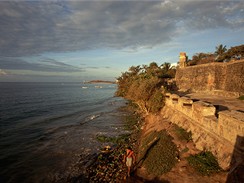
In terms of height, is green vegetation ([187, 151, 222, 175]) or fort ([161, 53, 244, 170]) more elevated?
fort ([161, 53, 244, 170])

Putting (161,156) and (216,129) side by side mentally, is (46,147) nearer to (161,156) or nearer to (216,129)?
(161,156)

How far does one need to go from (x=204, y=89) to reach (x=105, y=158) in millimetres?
19867

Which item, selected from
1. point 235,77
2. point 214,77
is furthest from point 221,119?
point 214,77

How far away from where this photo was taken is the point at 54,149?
44.5 feet

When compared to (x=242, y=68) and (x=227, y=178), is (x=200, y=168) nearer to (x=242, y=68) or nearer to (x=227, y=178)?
(x=227, y=178)

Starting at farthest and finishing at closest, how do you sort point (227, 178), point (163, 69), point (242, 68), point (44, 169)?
point (163, 69)
point (242, 68)
point (44, 169)
point (227, 178)

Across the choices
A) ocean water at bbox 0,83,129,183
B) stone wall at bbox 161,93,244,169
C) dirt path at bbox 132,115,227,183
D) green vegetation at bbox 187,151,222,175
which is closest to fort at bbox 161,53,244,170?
Result: stone wall at bbox 161,93,244,169

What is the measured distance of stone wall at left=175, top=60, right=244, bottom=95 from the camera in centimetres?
1850

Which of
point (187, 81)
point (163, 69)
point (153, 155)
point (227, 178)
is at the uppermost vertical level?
point (163, 69)

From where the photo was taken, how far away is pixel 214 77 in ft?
76.6

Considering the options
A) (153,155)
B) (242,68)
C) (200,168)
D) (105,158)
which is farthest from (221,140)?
(242,68)

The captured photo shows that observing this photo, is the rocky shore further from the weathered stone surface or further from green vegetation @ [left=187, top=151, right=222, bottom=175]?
the weathered stone surface

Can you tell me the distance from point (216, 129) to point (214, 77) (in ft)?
60.2

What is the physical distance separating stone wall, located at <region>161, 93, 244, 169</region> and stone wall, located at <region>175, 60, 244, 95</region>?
1089 cm
